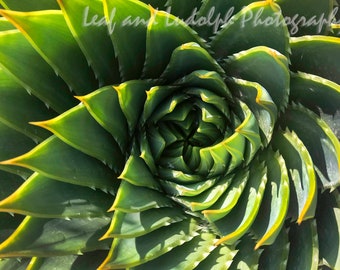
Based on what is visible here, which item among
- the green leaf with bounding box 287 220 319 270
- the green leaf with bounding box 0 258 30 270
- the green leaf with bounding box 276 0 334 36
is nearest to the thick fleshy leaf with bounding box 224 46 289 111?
the green leaf with bounding box 276 0 334 36

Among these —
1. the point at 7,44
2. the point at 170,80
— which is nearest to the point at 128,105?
the point at 170,80

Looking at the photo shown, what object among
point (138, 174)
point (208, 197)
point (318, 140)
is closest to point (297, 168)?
point (318, 140)

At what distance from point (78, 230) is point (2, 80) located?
292 mm

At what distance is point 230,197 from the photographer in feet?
2.98

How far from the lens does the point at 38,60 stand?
89cm

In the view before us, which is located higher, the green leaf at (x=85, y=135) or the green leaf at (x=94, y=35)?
the green leaf at (x=94, y=35)

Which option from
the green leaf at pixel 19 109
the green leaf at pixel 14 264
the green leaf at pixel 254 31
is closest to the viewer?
the green leaf at pixel 254 31

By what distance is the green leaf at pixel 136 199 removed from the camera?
2.85 ft

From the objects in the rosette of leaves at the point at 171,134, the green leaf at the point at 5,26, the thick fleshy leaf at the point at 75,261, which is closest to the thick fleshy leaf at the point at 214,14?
the rosette of leaves at the point at 171,134

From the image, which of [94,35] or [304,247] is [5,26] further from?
[304,247]

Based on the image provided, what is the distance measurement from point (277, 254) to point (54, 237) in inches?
15.2

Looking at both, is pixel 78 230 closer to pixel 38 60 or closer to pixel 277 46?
pixel 38 60

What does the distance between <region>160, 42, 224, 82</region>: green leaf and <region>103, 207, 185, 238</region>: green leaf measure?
24 centimetres

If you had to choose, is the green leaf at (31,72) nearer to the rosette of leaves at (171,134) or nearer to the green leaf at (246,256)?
the rosette of leaves at (171,134)
